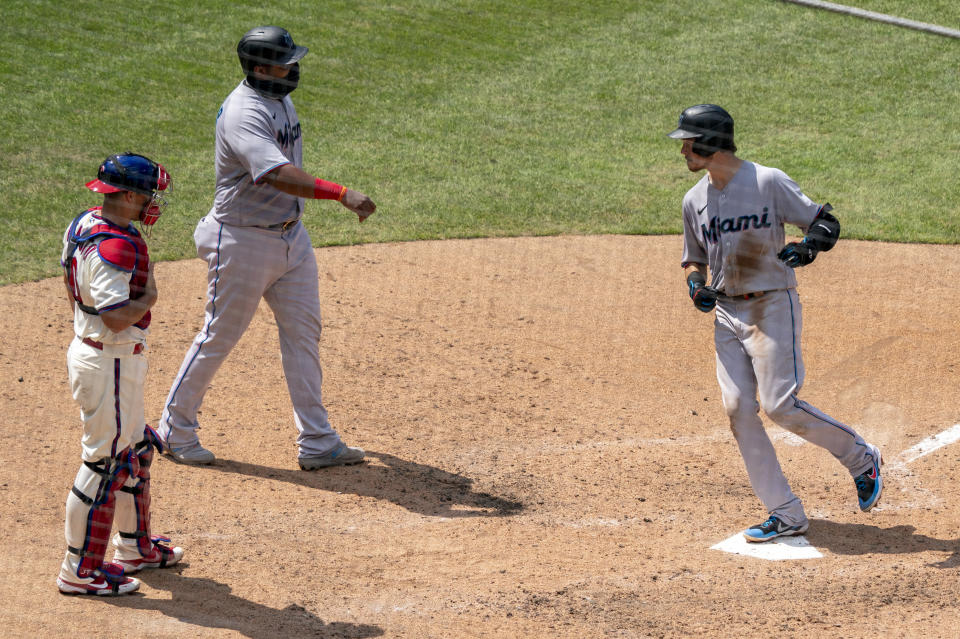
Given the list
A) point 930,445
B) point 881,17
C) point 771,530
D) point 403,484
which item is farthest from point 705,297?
point 881,17

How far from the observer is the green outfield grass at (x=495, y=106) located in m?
9.09

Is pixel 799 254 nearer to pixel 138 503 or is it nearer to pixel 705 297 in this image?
pixel 705 297

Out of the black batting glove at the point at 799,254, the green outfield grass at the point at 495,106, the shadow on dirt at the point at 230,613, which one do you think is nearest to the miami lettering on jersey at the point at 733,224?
the black batting glove at the point at 799,254

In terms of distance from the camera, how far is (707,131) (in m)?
4.31

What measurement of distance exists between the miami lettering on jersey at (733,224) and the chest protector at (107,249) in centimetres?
222

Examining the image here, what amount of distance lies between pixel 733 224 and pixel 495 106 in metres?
7.15

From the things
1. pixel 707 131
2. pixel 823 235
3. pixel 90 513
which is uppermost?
pixel 707 131

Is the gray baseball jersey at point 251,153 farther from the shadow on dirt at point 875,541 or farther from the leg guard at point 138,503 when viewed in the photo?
the shadow on dirt at point 875,541

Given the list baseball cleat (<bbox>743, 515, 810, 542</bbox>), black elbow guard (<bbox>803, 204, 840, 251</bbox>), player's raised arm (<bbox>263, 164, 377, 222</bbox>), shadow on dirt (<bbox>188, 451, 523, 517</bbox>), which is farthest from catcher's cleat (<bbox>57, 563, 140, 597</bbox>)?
black elbow guard (<bbox>803, 204, 840, 251</bbox>)

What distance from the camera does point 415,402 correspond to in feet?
19.7

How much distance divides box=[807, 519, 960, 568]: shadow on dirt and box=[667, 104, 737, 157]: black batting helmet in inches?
65.7

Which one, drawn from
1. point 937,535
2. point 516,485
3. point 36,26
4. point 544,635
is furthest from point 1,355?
point 36,26

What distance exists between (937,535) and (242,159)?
A: 11.0 feet

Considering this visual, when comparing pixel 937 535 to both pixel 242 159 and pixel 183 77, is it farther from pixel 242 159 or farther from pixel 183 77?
pixel 183 77
